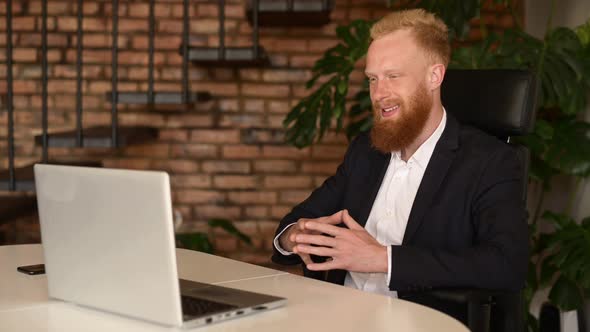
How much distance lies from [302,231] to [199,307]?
625 millimetres

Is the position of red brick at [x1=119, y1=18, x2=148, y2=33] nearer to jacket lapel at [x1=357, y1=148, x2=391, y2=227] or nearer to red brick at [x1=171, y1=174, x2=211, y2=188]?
red brick at [x1=171, y1=174, x2=211, y2=188]

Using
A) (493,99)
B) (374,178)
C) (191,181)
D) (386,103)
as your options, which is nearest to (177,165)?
(191,181)

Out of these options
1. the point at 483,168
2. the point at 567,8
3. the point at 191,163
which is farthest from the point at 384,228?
the point at 191,163

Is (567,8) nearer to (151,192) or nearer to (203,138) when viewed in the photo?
(203,138)

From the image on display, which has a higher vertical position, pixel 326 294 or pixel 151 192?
pixel 151 192

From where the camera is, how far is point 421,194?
2039 mm

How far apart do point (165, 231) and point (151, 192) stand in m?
0.06

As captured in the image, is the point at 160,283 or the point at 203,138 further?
the point at 203,138

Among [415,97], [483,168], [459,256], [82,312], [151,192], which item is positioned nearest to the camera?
[151,192]

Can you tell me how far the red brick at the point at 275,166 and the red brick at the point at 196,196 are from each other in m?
0.23

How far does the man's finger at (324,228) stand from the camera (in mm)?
1718

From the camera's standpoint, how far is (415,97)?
2.12 metres

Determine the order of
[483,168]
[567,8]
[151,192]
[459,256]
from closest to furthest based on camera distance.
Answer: [151,192] → [459,256] → [483,168] → [567,8]

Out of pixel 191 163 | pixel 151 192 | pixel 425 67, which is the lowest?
pixel 191 163
